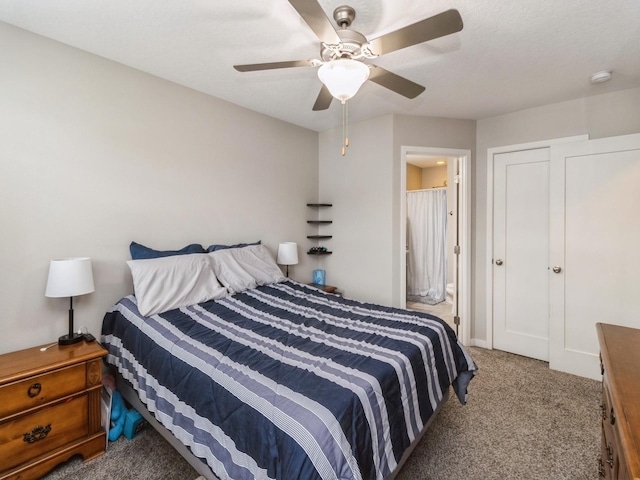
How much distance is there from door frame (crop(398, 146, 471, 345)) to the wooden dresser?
2.07 meters

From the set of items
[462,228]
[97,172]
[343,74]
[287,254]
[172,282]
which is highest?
[343,74]

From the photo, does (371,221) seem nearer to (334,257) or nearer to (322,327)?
(334,257)

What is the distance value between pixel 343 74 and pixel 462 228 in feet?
8.70

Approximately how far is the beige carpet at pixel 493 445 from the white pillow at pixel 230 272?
1196 mm

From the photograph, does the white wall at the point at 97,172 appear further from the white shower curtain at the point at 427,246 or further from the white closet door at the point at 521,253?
the white shower curtain at the point at 427,246

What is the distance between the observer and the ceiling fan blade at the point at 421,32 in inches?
49.1

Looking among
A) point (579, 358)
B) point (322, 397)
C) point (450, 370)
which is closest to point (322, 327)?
point (322, 397)

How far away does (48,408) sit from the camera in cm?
171

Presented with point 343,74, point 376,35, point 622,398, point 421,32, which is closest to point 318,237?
point 376,35

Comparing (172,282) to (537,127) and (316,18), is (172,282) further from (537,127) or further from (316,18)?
(537,127)

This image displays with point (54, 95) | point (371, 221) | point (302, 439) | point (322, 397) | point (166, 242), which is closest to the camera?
point (302, 439)

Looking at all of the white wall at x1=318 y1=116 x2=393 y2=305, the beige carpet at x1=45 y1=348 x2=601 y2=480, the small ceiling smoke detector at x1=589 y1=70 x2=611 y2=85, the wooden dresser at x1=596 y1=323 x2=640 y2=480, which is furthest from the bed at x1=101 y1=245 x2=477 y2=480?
the small ceiling smoke detector at x1=589 y1=70 x2=611 y2=85

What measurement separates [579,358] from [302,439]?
311 cm

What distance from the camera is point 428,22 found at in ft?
4.21
